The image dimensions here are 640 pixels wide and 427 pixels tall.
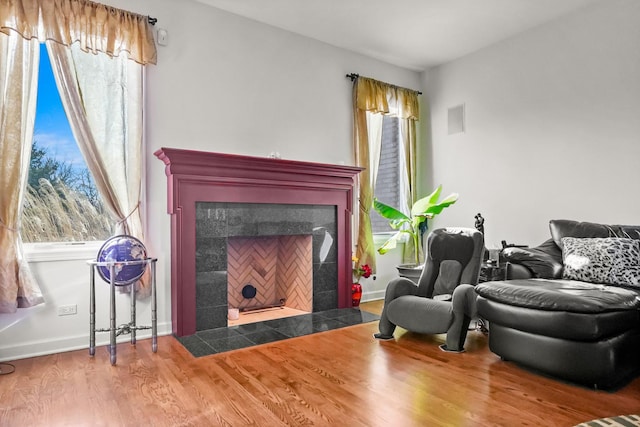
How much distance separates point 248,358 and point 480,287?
1742 mm

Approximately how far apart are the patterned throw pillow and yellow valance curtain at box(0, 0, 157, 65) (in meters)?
3.82

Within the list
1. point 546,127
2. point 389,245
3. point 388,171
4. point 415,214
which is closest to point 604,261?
point 546,127

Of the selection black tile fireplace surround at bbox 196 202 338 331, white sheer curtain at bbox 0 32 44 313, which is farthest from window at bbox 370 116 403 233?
white sheer curtain at bbox 0 32 44 313

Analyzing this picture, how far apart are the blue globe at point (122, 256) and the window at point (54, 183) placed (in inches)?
19.0

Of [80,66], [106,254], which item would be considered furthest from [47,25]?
[106,254]

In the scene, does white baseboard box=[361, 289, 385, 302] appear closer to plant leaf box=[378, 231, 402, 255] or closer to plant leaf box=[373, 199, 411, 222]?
plant leaf box=[378, 231, 402, 255]

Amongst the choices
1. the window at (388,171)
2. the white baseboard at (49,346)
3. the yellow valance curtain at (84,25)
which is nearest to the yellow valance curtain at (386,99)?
the window at (388,171)

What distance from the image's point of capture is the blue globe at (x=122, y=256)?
299 cm

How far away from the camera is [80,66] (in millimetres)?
3252

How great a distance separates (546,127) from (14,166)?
4.82m

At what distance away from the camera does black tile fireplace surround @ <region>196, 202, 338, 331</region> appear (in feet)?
11.9

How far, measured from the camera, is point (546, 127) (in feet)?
14.2

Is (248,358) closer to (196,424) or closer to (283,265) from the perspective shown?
(196,424)

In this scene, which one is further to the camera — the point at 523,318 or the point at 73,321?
the point at 73,321
